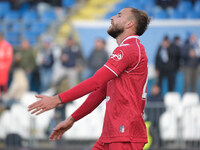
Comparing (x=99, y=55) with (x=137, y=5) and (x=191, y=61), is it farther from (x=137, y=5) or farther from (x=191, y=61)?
(x=137, y=5)

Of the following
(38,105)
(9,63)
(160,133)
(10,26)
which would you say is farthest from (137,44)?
(10,26)

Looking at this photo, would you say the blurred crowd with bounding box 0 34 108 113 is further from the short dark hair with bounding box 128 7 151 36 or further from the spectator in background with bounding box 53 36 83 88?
the short dark hair with bounding box 128 7 151 36

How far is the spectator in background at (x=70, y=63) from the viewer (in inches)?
520

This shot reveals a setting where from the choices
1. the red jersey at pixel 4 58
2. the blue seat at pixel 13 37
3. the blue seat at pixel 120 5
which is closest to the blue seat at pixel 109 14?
the blue seat at pixel 120 5

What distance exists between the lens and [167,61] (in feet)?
42.3

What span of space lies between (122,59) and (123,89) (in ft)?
0.96

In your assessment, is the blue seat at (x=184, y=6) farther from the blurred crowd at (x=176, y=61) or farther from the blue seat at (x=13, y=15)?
the blue seat at (x=13, y=15)

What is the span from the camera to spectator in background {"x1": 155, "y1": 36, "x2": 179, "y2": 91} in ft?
42.3

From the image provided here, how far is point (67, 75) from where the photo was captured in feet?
43.7

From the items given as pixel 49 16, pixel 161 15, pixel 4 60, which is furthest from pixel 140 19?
pixel 49 16

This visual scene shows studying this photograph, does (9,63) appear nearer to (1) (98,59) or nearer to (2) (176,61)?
(1) (98,59)

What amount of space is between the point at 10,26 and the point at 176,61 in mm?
6506

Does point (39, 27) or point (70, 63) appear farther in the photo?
point (39, 27)

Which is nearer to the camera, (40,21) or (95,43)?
(95,43)
